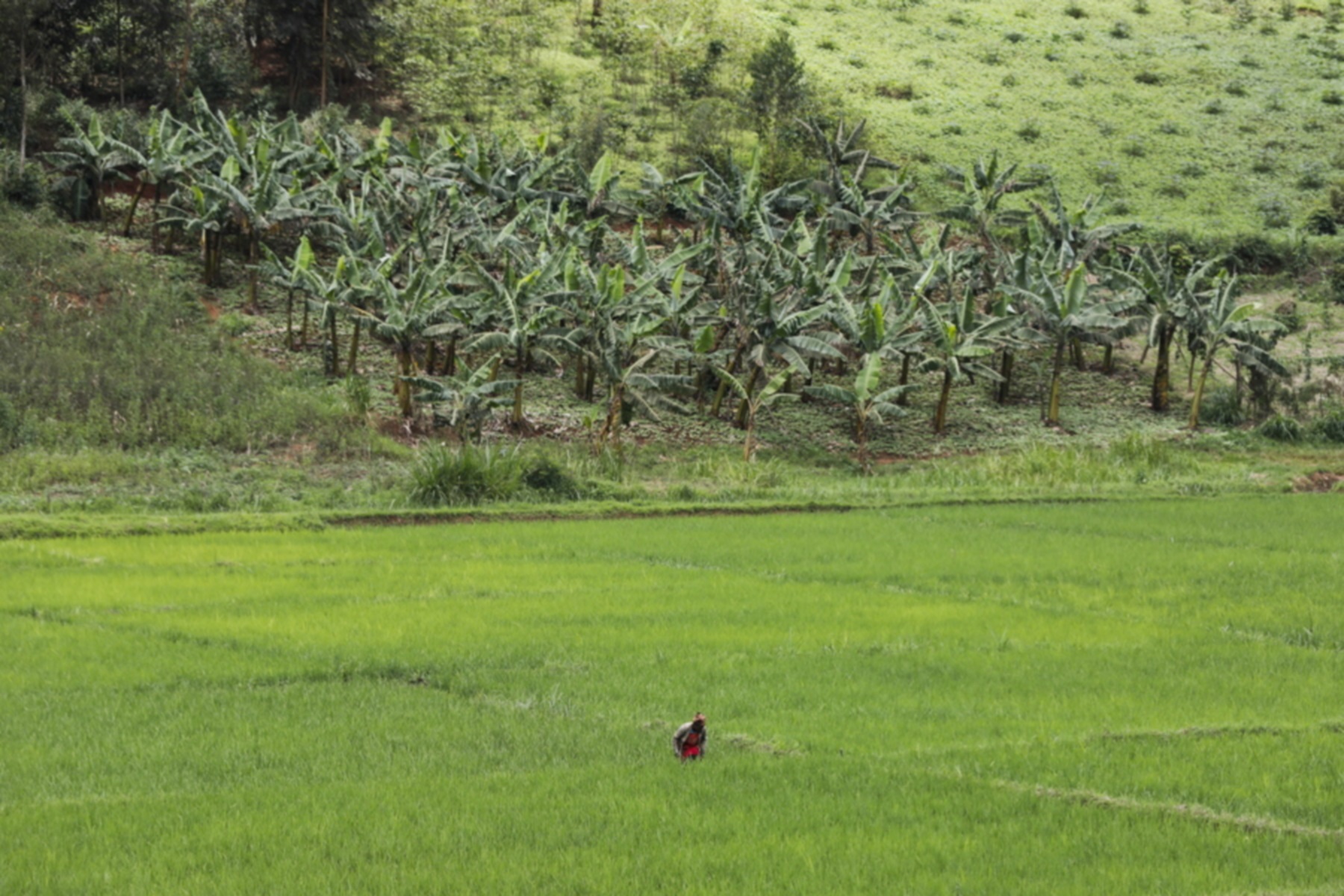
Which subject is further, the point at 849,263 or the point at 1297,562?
the point at 849,263

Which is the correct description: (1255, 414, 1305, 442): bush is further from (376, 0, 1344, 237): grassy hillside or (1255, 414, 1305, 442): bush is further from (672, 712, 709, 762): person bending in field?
(672, 712, 709, 762): person bending in field

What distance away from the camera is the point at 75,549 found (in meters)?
16.7

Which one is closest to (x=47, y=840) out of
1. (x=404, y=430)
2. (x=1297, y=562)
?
(x=1297, y=562)

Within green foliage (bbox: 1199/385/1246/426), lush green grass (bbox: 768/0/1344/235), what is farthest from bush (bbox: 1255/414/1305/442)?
lush green grass (bbox: 768/0/1344/235)

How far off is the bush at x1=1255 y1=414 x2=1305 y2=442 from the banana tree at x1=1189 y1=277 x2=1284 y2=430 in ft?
4.67

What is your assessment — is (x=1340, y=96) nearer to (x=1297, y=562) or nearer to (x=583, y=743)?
(x=1297, y=562)

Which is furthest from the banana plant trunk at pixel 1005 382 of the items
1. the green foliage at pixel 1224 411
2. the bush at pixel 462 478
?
the bush at pixel 462 478

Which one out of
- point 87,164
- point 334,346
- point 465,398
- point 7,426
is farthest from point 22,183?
point 465,398

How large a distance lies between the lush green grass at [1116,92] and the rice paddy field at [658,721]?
34.6 meters

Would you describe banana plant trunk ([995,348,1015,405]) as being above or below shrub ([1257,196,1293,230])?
below

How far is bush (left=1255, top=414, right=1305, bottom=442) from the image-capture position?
31.5 metres

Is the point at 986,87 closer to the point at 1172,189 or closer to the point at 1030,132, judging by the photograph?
the point at 1030,132

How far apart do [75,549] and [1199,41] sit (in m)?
60.9

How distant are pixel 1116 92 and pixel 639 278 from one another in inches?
1416
